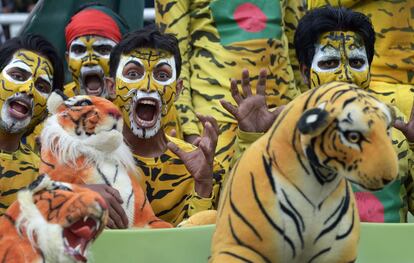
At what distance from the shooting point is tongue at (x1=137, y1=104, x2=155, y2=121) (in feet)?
15.0

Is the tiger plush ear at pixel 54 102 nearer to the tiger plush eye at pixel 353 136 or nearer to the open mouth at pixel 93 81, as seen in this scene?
the open mouth at pixel 93 81

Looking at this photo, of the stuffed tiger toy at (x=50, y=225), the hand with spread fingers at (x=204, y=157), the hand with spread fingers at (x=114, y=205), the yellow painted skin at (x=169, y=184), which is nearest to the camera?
the stuffed tiger toy at (x=50, y=225)

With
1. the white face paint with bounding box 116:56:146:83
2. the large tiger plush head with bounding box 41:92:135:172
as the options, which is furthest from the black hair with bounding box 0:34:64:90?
the large tiger plush head with bounding box 41:92:135:172

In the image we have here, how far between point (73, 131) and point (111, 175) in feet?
0.63

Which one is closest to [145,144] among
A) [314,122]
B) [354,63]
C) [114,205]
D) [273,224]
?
[114,205]

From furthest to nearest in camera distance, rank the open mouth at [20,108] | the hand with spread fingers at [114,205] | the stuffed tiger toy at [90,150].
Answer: the open mouth at [20,108], the stuffed tiger toy at [90,150], the hand with spread fingers at [114,205]

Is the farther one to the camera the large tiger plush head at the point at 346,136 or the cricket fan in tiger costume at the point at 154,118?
the cricket fan in tiger costume at the point at 154,118

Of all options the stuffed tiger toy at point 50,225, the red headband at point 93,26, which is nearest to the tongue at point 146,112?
the red headband at point 93,26

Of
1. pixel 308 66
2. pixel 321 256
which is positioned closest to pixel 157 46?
pixel 308 66

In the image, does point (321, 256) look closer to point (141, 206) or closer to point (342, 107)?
point (342, 107)

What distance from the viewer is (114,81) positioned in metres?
4.69

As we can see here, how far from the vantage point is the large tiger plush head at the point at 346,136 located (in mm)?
3053

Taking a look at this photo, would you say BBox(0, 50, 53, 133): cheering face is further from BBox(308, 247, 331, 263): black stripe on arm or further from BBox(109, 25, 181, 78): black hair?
BBox(308, 247, 331, 263): black stripe on arm

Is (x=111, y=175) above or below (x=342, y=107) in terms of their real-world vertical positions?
below
